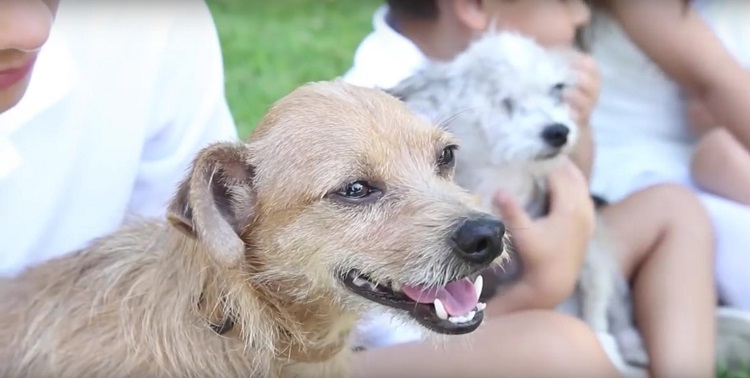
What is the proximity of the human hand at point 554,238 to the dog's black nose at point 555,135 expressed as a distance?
0.14 metres

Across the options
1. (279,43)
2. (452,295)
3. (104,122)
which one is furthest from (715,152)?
(279,43)

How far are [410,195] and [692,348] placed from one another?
125 cm

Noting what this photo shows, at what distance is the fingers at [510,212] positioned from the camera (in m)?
2.75

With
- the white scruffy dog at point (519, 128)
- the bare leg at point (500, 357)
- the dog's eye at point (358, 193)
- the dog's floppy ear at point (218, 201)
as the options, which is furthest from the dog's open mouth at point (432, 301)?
the white scruffy dog at point (519, 128)

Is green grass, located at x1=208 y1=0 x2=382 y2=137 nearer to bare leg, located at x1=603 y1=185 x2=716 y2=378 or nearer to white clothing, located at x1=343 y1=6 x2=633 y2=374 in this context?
white clothing, located at x1=343 y1=6 x2=633 y2=374

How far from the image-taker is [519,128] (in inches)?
118

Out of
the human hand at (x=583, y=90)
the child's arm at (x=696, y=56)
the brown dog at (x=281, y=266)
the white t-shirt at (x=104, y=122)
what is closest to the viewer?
the brown dog at (x=281, y=266)

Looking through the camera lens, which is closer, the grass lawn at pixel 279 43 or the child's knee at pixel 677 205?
the child's knee at pixel 677 205

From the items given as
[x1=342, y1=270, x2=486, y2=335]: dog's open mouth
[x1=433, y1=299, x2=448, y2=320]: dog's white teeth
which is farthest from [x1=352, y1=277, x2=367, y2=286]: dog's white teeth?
[x1=433, y1=299, x2=448, y2=320]: dog's white teeth

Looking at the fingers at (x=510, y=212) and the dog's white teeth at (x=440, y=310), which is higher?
the dog's white teeth at (x=440, y=310)

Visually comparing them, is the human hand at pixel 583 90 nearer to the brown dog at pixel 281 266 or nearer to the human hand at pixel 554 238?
the human hand at pixel 554 238

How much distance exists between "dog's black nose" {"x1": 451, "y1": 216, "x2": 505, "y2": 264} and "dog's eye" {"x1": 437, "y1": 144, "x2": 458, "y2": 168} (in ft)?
0.81

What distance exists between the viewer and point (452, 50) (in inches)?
132

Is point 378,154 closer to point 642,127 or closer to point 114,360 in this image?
point 114,360
